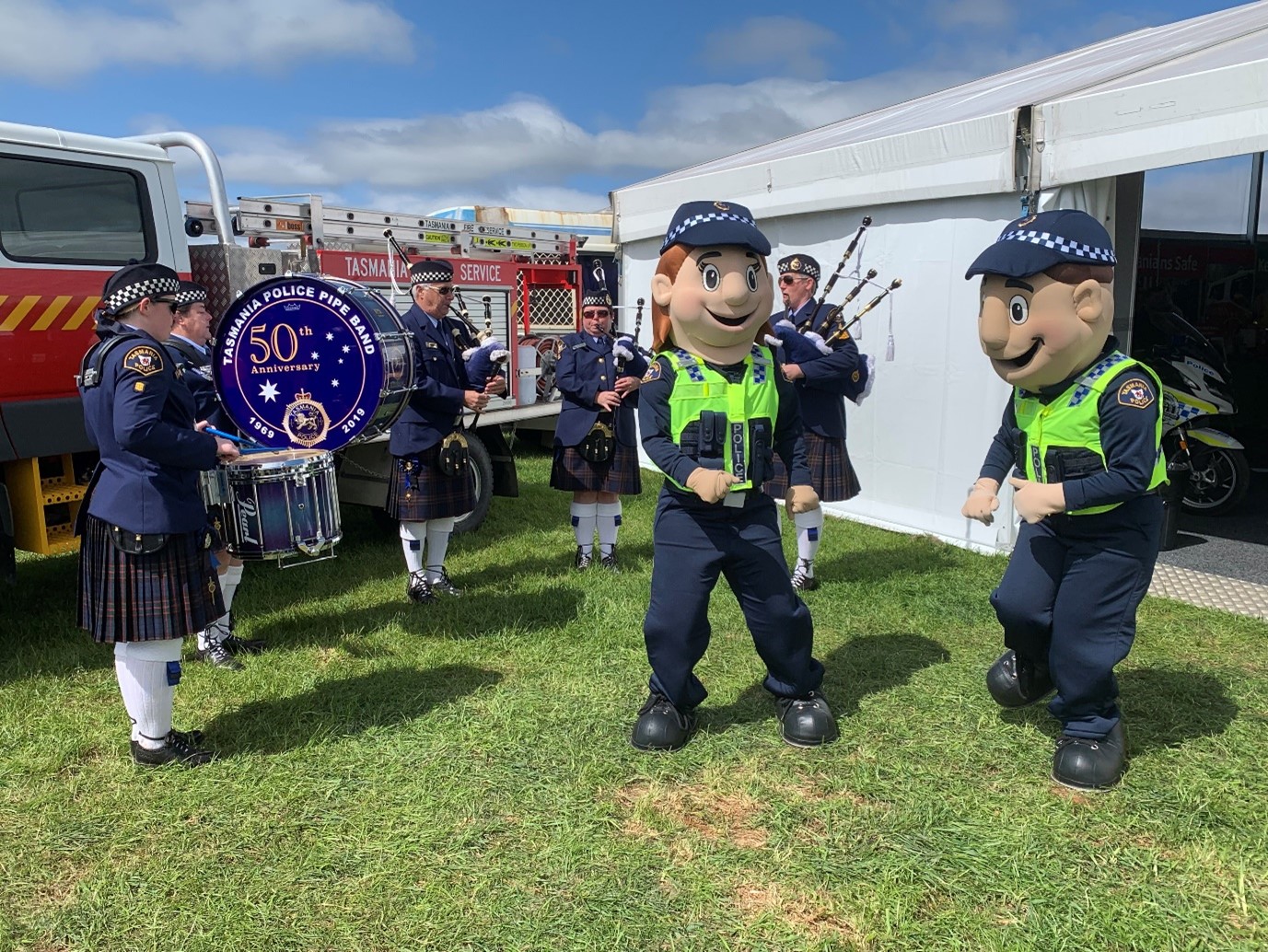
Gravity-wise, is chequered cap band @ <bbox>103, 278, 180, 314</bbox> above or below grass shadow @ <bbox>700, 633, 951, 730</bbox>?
above

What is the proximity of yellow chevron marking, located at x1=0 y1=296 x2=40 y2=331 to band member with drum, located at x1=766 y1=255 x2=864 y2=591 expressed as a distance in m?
3.54

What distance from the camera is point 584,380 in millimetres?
5461

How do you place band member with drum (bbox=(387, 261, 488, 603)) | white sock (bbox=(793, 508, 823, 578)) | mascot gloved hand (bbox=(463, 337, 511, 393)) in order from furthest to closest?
white sock (bbox=(793, 508, 823, 578))
mascot gloved hand (bbox=(463, 337, 511, 393))
band member with drum (bbox=(387, 261, 488, 603))

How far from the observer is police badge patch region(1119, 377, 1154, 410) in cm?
280

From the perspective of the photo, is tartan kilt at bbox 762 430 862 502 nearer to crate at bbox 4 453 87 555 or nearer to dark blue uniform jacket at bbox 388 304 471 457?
dark blue uniform jacket at bbox 388 304 471 457

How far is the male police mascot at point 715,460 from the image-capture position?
304 centimetres

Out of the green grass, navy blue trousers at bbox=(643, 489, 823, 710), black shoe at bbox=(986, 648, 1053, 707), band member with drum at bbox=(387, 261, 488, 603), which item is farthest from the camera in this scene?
band member with drum at bbox=(387, 261, 488, 603)

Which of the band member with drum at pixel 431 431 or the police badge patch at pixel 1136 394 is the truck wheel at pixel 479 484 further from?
the police badge patch at pixel 1136 394

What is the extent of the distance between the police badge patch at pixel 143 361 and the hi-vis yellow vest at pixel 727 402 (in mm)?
1656

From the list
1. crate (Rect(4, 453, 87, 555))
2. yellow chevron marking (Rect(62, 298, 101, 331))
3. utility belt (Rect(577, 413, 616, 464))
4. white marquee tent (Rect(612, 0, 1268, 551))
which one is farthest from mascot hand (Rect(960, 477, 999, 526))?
yellow chevron marking (Rect(62, 298, 101, 331))

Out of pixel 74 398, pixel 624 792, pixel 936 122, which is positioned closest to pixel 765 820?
pixel 624 792

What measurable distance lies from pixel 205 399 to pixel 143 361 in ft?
3.66

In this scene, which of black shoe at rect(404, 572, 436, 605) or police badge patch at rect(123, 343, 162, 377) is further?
black shoe at rect(404, 572, 436, 605)

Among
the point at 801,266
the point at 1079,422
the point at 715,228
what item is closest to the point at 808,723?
the point at 1079,422
